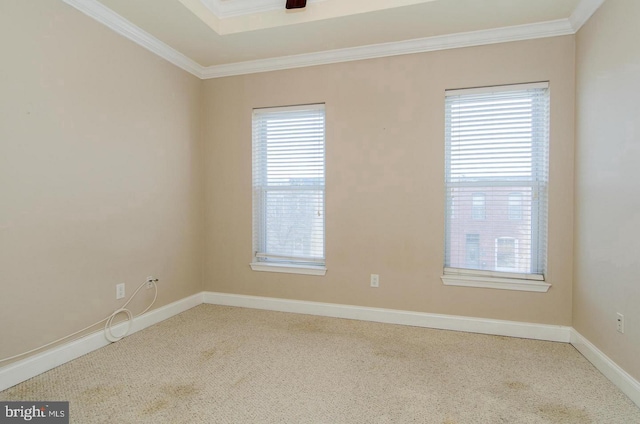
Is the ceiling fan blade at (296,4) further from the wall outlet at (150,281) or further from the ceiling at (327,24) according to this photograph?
the wall outlet at (150,281)

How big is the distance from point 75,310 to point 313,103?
2.70m

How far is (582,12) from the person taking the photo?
236 cm

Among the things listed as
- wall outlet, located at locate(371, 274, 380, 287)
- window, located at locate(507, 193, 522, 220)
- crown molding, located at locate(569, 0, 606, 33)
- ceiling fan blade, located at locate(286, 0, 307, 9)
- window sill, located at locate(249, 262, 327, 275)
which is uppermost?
ceiling fan blade, located at locate(286, 0, 307, 9)

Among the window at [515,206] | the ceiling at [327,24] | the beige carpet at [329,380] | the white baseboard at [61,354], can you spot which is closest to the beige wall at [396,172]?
the ceiling at [327,24]

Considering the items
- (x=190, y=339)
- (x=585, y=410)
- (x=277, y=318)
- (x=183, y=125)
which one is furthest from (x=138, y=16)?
(x=585, y=410)

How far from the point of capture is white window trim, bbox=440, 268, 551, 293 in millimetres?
2711

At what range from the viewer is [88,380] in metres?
2.03

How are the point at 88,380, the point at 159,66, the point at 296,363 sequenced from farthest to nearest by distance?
1. the point at 159,66
2. the point at 296,363
3. the point at 88,380

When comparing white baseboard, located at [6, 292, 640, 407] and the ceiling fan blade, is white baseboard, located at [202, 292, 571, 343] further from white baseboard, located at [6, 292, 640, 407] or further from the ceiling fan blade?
the ceiling fan blade

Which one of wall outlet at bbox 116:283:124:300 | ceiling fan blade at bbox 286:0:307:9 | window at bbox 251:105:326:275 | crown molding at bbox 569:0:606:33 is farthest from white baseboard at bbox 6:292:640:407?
ceiling fan blade at bbox 286:0:307:9

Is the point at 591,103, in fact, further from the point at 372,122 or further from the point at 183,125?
the point at 183,125

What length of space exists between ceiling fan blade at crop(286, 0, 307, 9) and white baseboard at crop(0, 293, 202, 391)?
2.97 meters

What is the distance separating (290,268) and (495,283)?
196 centimetres

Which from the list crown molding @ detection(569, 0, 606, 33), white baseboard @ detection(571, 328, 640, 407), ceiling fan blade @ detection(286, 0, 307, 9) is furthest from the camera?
ceiling fan blade @ detection(286, 0, 307, 9)
